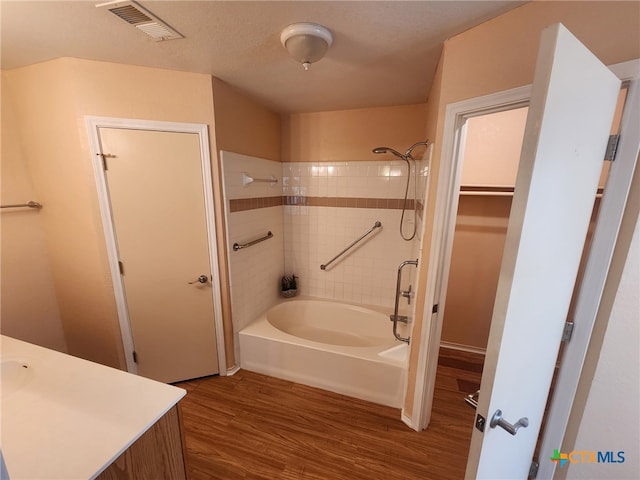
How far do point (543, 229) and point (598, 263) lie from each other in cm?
41

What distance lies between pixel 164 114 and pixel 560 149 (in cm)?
212

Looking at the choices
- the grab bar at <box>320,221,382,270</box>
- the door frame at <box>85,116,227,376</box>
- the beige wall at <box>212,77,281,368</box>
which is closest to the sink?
the door frame at <box>85,116,227,376</box>

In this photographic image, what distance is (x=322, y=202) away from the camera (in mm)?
2814

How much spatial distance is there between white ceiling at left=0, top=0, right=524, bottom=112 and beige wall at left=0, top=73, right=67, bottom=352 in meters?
0.53

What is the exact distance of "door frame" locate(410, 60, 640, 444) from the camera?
817mm

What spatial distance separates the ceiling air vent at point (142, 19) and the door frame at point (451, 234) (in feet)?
4.75

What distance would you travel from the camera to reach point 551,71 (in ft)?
1.96

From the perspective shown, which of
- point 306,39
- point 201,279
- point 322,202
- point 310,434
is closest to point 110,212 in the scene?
point 201,279

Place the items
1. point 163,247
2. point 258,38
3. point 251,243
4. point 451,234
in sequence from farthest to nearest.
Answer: point 251,243 < point 163,247 < point 451,234 < point 258,38

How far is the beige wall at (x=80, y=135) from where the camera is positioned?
164 cm

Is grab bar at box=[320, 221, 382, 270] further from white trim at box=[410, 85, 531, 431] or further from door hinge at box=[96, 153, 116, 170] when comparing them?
door hinge at box=[96, 153, 116, 170]

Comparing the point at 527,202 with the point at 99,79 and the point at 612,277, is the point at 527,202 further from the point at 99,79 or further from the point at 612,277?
the point at 99,79

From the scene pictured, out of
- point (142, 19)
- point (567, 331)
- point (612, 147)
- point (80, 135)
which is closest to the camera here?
point (612, 147)

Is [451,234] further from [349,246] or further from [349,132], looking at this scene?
[349,132]
